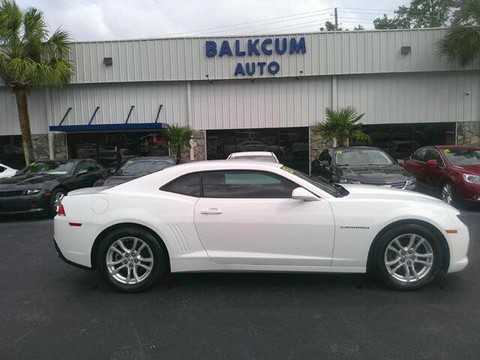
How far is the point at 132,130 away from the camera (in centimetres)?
1767

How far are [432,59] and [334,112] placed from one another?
4366 millimetres

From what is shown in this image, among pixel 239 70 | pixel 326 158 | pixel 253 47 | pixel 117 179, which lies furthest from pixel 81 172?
pixel 253 47

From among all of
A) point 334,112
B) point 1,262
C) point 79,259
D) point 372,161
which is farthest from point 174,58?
point 79,259

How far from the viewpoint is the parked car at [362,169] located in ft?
30.7

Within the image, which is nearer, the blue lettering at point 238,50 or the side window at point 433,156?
the side window at point 433,156

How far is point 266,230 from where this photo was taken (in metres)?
4.64

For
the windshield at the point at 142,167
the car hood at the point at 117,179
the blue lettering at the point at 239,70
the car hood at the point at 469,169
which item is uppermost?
the blue lettering at the point at 239,70

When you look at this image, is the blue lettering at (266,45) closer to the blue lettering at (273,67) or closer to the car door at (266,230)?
the blue lettering at (273,67)

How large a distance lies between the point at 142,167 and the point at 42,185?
251 centimetres

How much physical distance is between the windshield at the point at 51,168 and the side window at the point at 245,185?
7506mm

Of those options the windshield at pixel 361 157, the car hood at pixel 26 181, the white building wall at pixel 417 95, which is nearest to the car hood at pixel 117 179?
the car hood at pixel 26 181

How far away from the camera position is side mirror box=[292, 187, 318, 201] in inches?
181

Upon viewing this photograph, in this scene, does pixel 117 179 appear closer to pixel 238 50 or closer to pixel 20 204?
pixel 20 204

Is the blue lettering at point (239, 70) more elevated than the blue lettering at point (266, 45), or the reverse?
the blue lettering at point (266, 45)
